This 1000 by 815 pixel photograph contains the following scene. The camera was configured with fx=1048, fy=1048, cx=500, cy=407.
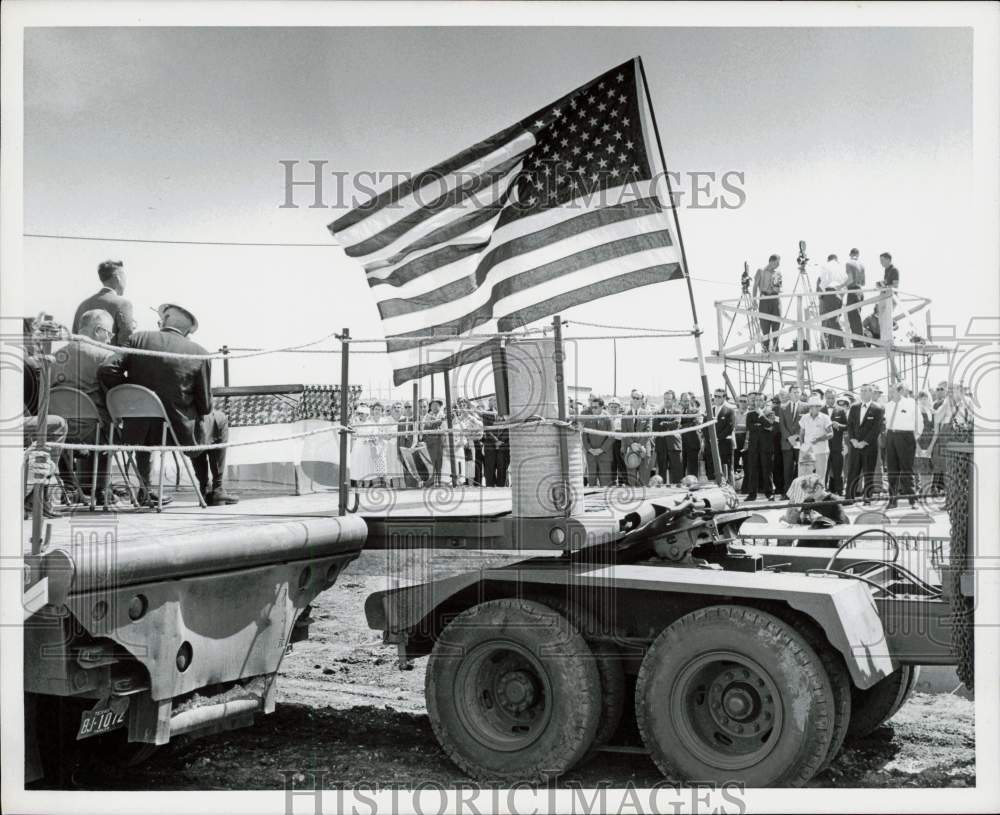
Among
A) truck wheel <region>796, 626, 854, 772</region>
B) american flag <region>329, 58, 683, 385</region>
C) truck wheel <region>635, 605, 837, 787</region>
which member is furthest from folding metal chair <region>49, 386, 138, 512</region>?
truck wheel <region>796, 626, 854, 772</region>

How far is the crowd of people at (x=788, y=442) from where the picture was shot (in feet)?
38.6

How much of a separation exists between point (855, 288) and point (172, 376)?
288 inches

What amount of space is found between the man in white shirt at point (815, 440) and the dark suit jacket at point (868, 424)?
0.32 m

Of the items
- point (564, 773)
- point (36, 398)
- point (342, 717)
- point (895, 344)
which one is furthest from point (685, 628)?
point (895, 344)

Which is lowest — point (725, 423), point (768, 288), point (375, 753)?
point (375, 753)

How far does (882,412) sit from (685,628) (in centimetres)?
754

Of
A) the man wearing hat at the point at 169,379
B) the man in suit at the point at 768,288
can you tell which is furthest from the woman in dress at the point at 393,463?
the man in suit at the point at 768,288

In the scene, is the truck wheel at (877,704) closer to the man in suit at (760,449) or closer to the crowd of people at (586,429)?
the crowd of people at (586,429)

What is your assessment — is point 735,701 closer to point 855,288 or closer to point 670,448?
point 855,288

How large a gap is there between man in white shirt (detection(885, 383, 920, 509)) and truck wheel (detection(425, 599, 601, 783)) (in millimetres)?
7200

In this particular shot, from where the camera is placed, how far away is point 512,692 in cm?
572

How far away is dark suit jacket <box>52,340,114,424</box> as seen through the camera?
253 inches

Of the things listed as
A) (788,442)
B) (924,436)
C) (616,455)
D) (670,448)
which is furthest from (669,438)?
(924,436)

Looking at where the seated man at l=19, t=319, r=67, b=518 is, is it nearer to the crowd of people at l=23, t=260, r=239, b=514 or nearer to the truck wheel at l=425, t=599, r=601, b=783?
the crowd of people at l=23, t=260, r=239, b=514
